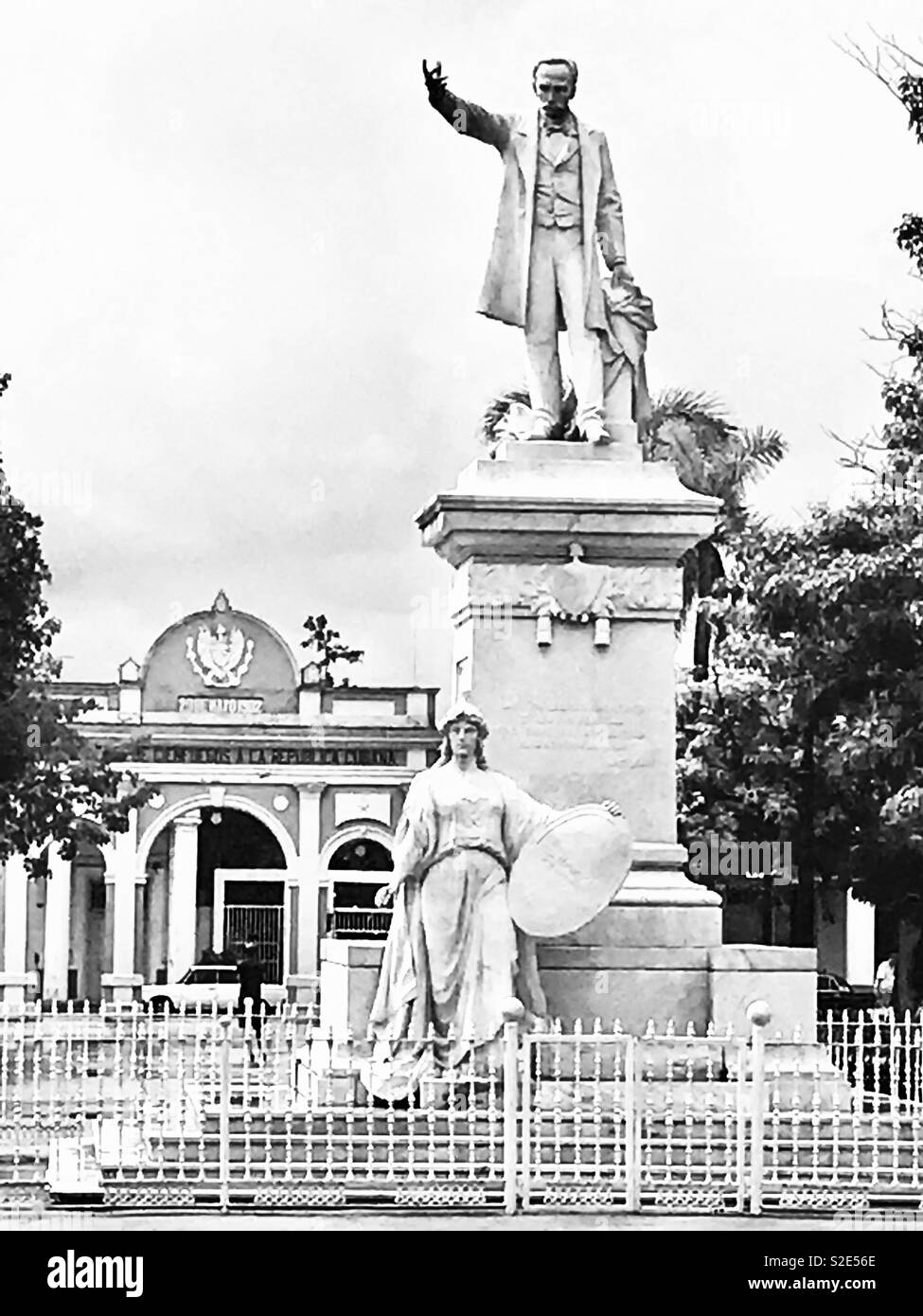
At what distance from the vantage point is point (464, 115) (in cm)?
1391

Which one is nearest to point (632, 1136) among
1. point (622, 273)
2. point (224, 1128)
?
point (224, 1128)

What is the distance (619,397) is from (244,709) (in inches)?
1329

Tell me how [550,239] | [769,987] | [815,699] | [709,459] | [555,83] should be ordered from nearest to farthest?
[769,987] → [555,83] → [550,239] → [815,699] → [709,459]

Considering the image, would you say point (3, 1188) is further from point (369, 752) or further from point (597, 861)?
point (369, 752)

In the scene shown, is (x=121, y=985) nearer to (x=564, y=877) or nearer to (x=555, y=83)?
(x=555, y=83)

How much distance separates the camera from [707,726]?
30.0 metres

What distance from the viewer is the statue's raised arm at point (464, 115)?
13664 mm

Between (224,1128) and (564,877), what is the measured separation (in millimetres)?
2424

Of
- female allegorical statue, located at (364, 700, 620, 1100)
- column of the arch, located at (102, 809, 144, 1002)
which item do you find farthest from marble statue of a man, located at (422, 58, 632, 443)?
column of the arch, located at (102, 809, 144, 1002)

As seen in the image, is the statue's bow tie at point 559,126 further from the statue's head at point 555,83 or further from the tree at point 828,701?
the tree at point 828,701

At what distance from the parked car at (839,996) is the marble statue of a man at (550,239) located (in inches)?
881

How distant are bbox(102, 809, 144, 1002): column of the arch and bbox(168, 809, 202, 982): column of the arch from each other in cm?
71

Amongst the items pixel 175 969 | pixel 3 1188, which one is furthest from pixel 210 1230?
pixel 175 969

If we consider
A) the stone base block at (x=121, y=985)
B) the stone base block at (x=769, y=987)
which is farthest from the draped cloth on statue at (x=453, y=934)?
the stone base block at (x=121, y=985)
